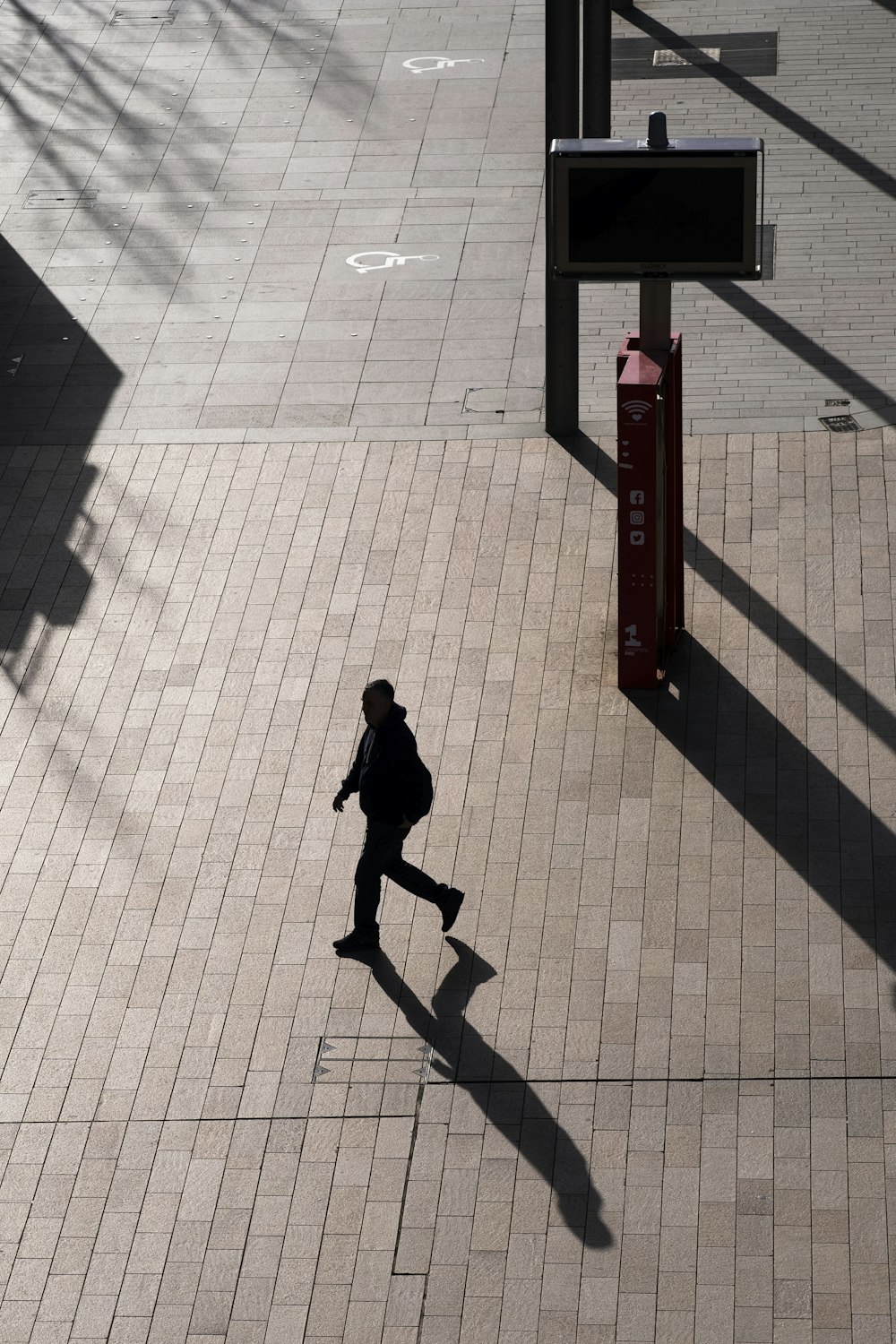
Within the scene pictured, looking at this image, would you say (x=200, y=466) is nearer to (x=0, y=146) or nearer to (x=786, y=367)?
(x=786, y=367)

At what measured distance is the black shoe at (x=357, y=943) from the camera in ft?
31.6

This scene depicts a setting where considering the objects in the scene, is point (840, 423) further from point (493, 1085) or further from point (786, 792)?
point (493, 1085)

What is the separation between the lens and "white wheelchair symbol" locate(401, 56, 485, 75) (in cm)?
1964

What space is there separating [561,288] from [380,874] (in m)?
5.22

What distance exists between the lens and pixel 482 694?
1134cm

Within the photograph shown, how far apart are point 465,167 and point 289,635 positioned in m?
7.32

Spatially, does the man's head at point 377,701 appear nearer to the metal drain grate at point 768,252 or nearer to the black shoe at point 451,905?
the black shoe at point 451,905

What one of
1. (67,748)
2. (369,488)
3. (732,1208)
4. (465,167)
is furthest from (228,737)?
(465,167)

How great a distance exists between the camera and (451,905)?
9625 mm

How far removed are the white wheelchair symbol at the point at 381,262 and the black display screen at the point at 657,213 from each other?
234 inches

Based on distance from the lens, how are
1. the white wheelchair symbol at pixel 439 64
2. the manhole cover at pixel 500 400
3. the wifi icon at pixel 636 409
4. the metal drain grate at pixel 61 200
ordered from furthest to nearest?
the white wheelchair symbol at pixel 439 64 → the metal drain grate at pixel 61 200 → the manhole cover at pixel 500 400 → the wifi icon at pixel 636 409

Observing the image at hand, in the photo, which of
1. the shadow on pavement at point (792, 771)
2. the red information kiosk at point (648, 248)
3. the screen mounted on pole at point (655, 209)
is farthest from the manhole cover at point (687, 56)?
the screen mounted on pole at point (655, 209)

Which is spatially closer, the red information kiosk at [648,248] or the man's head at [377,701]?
the man's head at [377,701]

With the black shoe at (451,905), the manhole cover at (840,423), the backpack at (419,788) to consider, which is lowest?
the manhole cover at (840,423)
